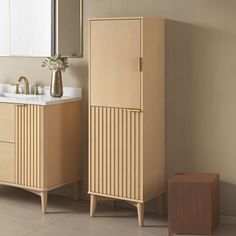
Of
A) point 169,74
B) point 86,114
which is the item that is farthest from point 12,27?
point 169,74

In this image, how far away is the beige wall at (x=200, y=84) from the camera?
424cm

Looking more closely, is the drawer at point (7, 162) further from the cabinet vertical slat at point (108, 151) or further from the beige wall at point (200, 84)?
the beige wall at point (200, 84)

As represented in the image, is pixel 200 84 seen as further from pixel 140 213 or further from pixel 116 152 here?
pixel 140 213

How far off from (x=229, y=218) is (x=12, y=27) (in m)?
2.42

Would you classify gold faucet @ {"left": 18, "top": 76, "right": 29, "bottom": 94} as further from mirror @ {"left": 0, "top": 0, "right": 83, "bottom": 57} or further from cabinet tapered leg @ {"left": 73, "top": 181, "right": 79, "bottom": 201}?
cabinet tapered leg @ {"left": 73, "top": 181, "right": 79, "bottom": 201}

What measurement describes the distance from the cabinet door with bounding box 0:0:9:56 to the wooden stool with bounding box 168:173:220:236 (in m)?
2.08

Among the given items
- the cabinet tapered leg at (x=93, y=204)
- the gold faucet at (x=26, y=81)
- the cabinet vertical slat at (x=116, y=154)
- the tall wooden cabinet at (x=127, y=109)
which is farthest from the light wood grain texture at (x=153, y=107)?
the gold faucet at (x=26, y=81)

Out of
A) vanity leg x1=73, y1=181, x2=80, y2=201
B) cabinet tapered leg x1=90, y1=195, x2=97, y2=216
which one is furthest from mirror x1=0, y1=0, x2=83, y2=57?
cabinet tapered leg x1=90, y1=195, x2=97, y2=216

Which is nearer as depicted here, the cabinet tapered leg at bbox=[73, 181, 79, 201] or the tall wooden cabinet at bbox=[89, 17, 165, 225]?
the tall wooden cabinet at bbox=[89, 17, 165, 225]

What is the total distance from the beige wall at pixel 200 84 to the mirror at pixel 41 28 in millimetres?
468

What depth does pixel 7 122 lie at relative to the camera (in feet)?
15.5

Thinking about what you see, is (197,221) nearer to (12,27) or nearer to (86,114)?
(86,114)

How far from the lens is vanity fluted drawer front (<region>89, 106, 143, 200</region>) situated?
168 inches

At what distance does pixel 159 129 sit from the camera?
4.43 meters
